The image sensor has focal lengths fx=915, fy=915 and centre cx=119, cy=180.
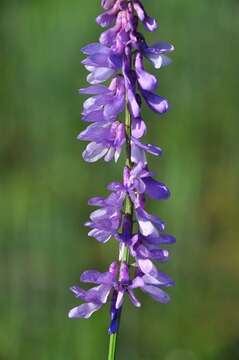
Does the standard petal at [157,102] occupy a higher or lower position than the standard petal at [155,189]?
higher

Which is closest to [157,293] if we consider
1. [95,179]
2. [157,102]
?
[157,102]

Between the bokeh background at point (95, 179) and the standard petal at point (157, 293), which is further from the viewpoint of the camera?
the bokeh background at point (95, 179)

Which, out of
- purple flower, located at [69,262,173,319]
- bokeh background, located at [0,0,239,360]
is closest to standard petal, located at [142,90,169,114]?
purple flower, located at [69,262,173,319]

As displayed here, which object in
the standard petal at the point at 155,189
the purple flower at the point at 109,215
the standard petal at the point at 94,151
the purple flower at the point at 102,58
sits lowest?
the purple flower at the point at 109,215

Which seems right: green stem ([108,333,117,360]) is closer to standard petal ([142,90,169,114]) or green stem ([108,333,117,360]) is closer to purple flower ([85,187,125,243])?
purple flower ([85,187,125,243])

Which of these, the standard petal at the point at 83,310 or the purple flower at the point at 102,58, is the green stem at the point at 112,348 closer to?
the standard petal at the point at 83,310

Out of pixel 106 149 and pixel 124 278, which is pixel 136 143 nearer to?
pixel 106 149

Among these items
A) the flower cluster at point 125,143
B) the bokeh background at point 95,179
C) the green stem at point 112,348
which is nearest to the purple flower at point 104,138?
the flower cluster at point 125,143

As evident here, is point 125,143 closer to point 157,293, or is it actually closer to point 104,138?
point 104,138
